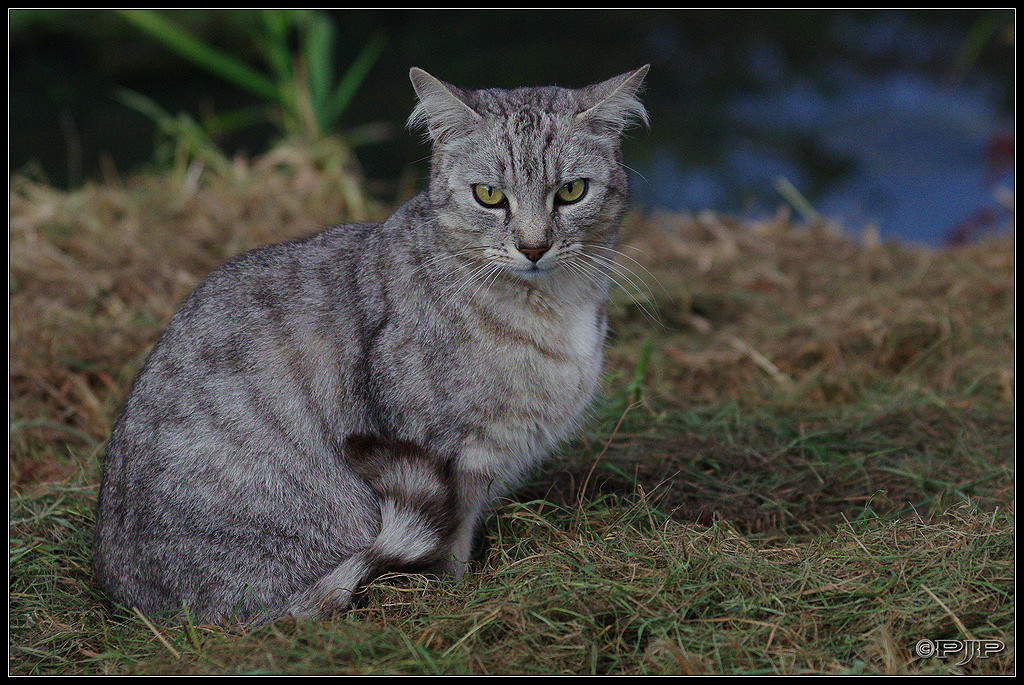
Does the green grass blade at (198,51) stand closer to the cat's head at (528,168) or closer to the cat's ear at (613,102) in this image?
the cat's head at (528,168)

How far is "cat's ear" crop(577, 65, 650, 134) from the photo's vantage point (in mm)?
2979

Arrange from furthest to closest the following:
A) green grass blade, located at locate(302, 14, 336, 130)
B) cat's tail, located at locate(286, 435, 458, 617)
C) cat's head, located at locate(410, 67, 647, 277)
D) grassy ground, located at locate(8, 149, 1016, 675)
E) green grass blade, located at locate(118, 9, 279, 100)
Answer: green grass blade, located at locate(302, 14, 336, 130) → green grass blade, located at locate(118, 9, 279, 100) → cat's head, located at locate(410, 67, 647, 277) → cat's tail, located at locate(286, 435, 458, 617) → grassy ground, located at locate(8, 149, 1016, 675)

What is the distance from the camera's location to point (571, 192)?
116 inches

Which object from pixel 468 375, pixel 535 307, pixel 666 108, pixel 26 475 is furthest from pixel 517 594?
pixel 666 108

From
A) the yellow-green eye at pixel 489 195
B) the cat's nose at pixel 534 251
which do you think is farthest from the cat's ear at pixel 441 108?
the cat's nose at pixel 534 251

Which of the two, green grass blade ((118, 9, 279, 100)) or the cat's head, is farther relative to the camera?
green grass blade ((118, 9, 279, 100))

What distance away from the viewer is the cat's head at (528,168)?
2879mm

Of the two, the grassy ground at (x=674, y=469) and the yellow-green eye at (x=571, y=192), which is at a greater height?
the yellow-green eye at (x=571, y=192)

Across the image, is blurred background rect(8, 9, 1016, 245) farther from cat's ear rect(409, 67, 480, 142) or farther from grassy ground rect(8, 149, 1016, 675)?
cat's ear rect(409, 67, 480, 142)

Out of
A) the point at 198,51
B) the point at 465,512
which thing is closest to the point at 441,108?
the point at 465,512

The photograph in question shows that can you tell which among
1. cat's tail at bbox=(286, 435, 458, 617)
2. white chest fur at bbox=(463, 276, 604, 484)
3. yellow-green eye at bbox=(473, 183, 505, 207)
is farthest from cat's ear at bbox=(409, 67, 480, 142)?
cat's tail at bbox=(286, 435, 458, 617)

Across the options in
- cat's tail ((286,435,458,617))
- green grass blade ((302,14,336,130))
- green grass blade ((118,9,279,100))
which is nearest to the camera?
cat's tail ((286,435,458,617))

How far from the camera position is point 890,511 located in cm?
332

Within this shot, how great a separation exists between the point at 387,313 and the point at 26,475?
184 centimetres
